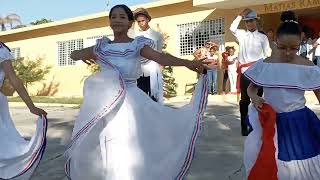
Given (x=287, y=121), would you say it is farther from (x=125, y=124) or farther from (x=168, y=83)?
(x=168, y=83)

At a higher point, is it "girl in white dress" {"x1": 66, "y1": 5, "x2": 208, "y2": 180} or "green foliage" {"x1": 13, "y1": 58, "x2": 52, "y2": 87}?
"girl in white dress" {"x1": 66, "y1": 5, "x2": 208, "y2": 180}

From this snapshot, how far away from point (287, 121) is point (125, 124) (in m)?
1.26

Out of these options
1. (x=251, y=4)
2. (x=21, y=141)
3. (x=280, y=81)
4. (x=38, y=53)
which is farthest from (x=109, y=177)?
(x=38, y=53)

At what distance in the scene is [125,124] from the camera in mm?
4359

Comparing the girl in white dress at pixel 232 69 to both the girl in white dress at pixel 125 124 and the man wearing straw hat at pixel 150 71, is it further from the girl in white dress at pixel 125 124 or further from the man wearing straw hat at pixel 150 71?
the girl in white dress at pixel 125 124

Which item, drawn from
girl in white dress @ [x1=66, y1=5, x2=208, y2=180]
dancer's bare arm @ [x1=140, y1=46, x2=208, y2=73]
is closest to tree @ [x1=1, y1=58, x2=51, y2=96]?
girl in white dress @ [x1=66, y1=5, x2=208, y2=180]

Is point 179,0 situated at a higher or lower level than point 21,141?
higher

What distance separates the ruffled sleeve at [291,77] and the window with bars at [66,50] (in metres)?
22.4

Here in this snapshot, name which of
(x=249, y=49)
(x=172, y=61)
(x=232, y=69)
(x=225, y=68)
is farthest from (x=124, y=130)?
(x=225, y=68)

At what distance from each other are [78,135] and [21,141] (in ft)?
2.57

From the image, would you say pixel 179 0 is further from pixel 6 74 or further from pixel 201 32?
pixel 6 74

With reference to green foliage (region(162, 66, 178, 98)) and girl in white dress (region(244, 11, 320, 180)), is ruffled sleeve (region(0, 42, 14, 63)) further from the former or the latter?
green foliage (region(162, 66, 178, 98))

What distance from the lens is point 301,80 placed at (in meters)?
3.90

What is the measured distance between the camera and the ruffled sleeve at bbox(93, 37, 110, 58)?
4.56 metres
